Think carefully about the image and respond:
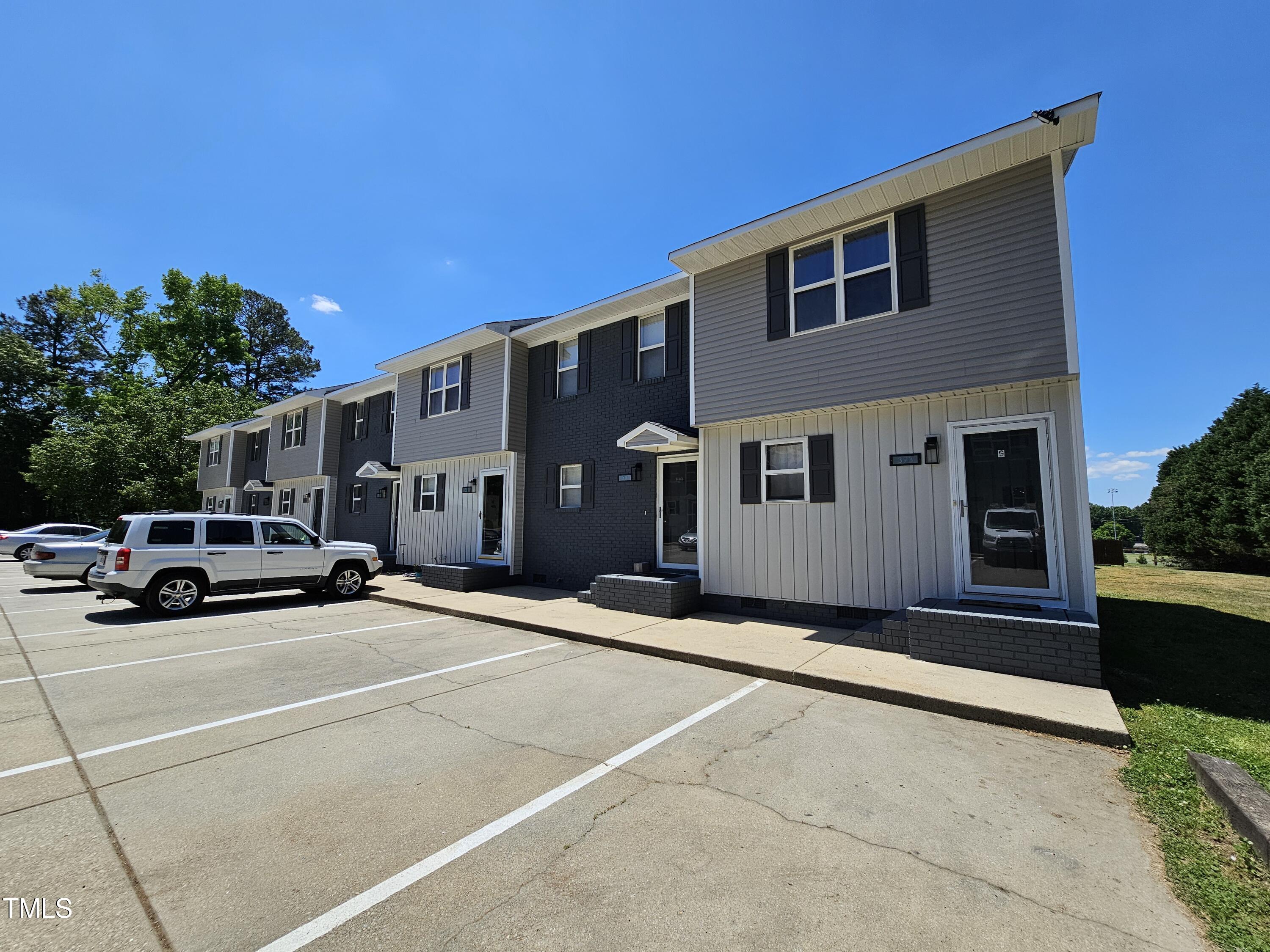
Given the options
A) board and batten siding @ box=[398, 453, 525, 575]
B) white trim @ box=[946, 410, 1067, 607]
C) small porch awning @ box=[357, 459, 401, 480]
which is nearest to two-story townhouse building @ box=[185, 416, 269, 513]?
small porch awning @ box=[357, 459, 401, 480]

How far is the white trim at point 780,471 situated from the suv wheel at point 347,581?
343 inches

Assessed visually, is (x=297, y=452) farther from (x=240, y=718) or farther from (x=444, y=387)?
(x=240, y=718)

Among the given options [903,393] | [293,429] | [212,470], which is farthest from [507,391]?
[212,470]

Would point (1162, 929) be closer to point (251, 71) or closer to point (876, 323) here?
point (876, 323)

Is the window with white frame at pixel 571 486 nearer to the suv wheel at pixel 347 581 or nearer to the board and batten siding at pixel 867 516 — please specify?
the board and batten siding at pixel 867 516

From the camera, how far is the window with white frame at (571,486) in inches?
465

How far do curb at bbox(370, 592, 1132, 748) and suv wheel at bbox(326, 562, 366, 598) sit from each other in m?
5.74

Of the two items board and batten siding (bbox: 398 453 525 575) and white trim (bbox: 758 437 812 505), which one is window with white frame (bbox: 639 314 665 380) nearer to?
white trim (bbox: 758 437 812 505)

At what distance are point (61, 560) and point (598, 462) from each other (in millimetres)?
13496

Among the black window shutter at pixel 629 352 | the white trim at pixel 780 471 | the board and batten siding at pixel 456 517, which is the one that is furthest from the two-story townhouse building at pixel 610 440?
the white trim at pixel 780 471

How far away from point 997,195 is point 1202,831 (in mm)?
6769

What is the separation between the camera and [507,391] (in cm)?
1255

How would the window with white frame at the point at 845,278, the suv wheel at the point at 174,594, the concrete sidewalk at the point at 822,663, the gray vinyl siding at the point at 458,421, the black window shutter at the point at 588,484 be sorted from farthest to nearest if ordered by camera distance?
the gray vinyl siding at the point at 458,421
the black window shutter at the point at 588,484
the suv wheel at the point at 174,594
the window with white frame at the point at 845,278
the concrete sidewalk at the point at 822,663

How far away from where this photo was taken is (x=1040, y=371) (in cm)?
609
